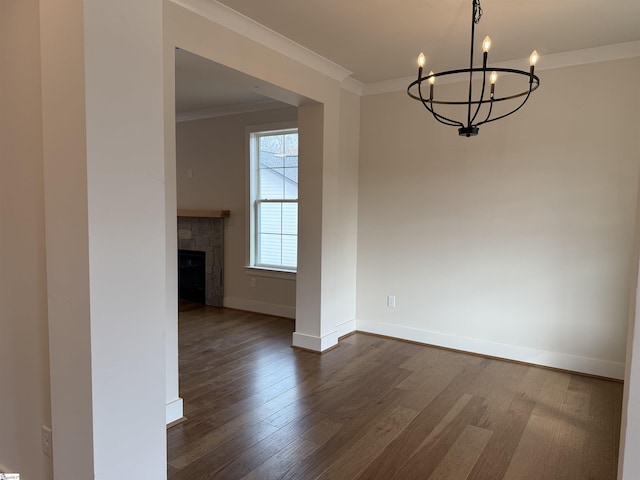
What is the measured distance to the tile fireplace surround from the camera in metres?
5.71

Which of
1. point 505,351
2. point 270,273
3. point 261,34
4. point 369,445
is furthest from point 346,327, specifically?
point 261,34

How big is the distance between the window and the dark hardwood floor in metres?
1.52

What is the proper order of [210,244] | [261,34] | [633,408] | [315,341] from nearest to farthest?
[633,408] < [261,34] < [315,341] < [210,244]

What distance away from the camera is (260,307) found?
17.9 feet

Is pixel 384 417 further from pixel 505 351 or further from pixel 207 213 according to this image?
pixel 207 213

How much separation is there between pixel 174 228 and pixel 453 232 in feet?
8.48

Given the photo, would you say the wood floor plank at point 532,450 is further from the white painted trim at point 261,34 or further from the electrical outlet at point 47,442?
the white painted trim at point 261,34

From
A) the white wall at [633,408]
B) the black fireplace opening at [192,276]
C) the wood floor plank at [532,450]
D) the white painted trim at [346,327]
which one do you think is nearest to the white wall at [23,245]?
the white wall at [633,408]

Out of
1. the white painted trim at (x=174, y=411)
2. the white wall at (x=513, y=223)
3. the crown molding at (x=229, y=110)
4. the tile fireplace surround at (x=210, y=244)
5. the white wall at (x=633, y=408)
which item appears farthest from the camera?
the tile fireplace surround at (x=210, y=244)

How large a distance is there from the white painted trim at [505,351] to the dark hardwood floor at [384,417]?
0.33 ft

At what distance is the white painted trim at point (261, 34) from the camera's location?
105 inches

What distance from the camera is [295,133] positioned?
5.16 meters

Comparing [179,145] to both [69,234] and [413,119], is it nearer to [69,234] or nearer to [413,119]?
[413,119]

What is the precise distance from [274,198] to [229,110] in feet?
4.19
